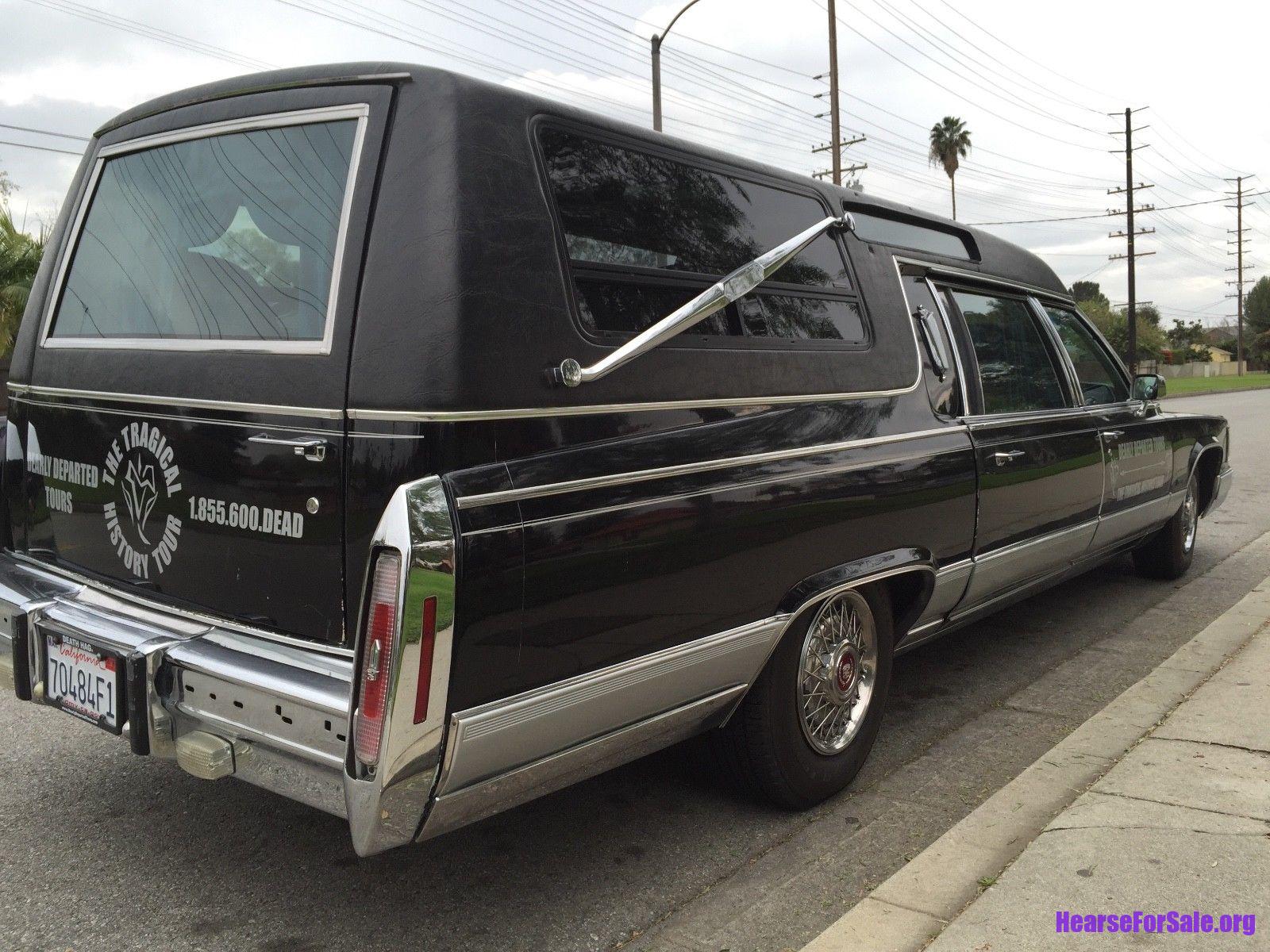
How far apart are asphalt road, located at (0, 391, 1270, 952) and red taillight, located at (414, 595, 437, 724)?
2.74ft

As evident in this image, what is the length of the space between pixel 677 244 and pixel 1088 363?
3.05 m

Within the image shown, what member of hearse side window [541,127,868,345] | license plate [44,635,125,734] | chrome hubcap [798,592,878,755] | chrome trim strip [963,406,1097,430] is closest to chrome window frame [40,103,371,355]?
hearse side window [541,127,868,345]

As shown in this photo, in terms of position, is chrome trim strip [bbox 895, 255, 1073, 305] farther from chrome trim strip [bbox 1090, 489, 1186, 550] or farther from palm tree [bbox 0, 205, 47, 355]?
palm tree [bbox 0, 205, 47, 355]

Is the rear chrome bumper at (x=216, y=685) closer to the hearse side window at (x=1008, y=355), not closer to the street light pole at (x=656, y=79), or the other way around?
the hearse side window at (x=1008, y=355)

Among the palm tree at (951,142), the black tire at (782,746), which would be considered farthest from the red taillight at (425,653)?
the palm tree at (951,142)

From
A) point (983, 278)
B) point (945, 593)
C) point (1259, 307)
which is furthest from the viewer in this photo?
point (1259, 307)

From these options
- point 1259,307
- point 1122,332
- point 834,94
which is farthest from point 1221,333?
point 834,94

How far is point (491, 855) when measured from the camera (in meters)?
3.10

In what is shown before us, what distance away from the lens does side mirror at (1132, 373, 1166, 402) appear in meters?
5.61

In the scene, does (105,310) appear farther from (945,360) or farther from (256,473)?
(945,360)

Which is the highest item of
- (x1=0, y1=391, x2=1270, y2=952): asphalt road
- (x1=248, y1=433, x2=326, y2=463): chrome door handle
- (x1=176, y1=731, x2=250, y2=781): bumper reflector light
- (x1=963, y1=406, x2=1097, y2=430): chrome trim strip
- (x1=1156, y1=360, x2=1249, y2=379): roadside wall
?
(x1=1156, y1=360, x2=1249, y2=379): roadside wall

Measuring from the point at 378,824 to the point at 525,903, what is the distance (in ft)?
2.64

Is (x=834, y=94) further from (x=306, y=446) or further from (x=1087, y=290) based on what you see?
(x=1087, y=290)

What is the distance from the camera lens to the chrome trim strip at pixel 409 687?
6.95 ft
